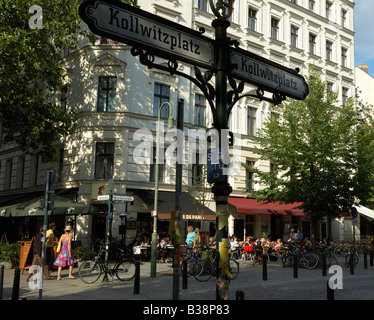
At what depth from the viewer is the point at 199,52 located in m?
4.48

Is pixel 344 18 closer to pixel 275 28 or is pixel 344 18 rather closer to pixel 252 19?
pixel 275 28

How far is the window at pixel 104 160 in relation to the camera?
74.4 ft

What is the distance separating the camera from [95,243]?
21.5 meters

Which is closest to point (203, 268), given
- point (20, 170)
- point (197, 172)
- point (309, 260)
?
point (309, 260)

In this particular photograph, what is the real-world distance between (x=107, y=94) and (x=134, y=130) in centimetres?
259

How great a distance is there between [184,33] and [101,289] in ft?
29.8

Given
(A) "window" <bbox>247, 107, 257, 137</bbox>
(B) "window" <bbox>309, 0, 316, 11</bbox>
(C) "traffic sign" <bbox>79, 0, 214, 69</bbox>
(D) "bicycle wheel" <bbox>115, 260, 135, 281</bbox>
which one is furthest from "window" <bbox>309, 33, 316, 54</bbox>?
(C) "traffic sign" <bbox>79, 0, 214, 69</bbox>

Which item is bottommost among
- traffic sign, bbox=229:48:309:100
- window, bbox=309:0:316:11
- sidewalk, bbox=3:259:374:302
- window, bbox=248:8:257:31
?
sidewalk, bbox=3:259:374:302

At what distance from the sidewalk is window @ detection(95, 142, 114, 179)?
821 centimetres

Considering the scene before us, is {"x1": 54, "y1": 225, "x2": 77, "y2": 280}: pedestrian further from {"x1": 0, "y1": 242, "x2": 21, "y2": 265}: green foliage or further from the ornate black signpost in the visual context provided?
the ornate black signpost

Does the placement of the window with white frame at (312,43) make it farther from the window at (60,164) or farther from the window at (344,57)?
the window at (60,164)

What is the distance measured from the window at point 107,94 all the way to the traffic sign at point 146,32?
19.2 m

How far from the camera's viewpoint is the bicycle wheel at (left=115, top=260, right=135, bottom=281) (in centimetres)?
1319
